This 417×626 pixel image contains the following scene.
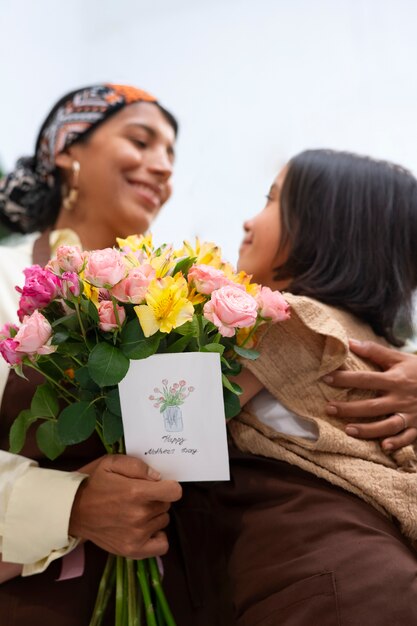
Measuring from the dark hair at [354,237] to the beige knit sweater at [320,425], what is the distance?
7.2 inches

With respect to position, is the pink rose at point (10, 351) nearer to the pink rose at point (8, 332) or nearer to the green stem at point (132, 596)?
the pink rose at point (8, 332)

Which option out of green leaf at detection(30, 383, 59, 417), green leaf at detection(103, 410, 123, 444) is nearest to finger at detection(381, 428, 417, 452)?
green leaf at detection(103, 410, 123, 444)

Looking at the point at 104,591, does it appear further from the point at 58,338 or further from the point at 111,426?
the point at 58,338

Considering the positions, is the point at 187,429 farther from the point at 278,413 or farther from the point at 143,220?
the point at 143,220

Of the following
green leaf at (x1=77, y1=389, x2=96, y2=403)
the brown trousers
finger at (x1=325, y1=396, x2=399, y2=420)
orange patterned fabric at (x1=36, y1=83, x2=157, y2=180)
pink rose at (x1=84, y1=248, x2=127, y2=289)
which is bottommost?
the brown trousers

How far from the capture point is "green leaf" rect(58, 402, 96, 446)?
1.06m

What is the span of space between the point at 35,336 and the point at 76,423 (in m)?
0.18

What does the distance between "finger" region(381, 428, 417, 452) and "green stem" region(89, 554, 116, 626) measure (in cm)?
55

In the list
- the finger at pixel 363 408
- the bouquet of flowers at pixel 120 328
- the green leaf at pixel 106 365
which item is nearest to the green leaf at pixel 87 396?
the bouquet of flowers at pixel 120 328

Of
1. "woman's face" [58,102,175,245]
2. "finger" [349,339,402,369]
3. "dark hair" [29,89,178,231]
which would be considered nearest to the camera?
"finger" [349,339,402,369]

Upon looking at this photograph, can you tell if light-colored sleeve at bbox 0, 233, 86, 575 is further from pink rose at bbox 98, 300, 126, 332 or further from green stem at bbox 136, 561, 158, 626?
pink rose at bbox 98, 300, 126, 332

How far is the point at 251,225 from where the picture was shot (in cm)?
161

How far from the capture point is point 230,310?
37.8 inches

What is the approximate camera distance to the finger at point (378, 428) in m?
1.23
